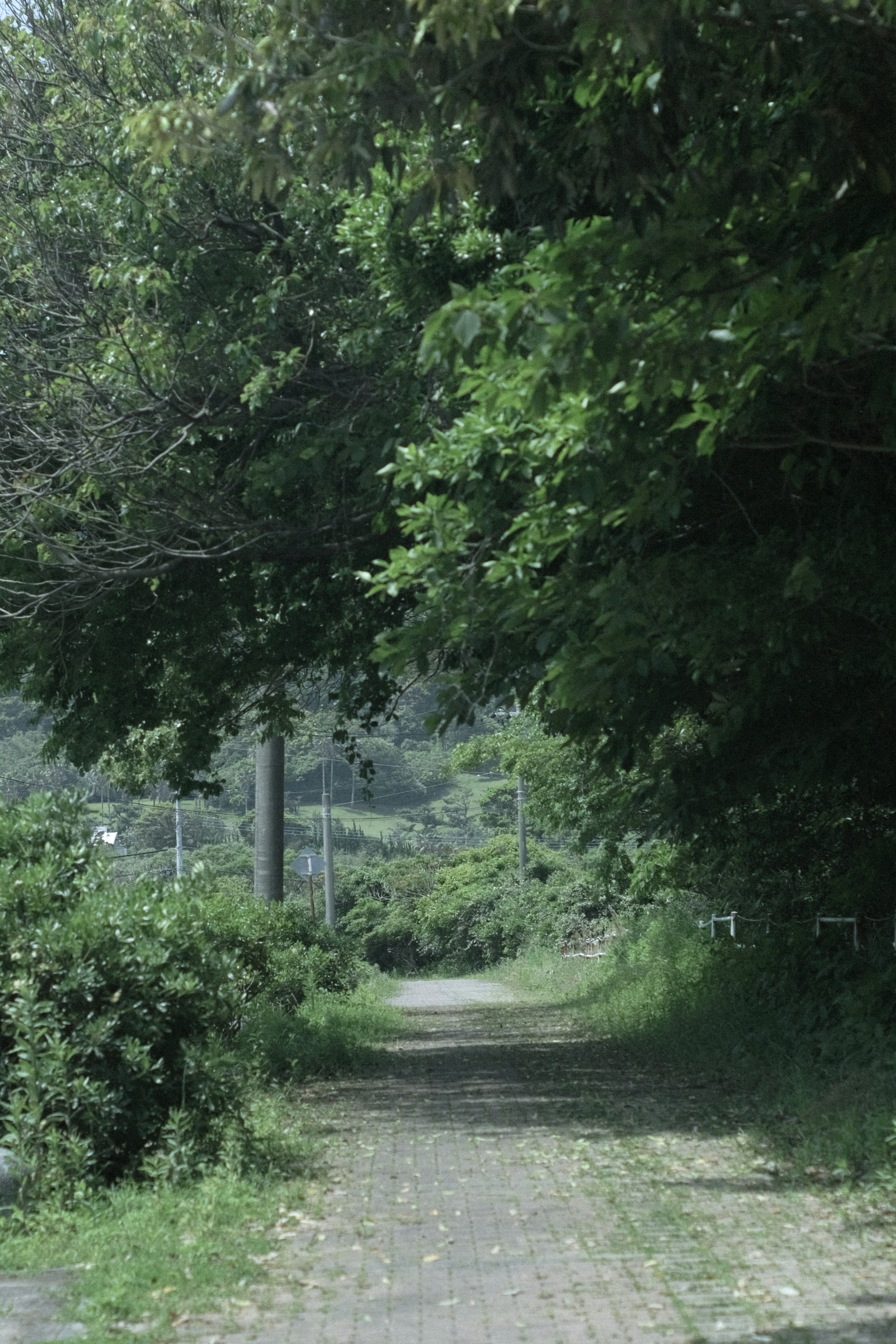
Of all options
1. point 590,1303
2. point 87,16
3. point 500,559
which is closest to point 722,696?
point 500,559

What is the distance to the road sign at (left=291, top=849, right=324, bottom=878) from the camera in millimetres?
41156

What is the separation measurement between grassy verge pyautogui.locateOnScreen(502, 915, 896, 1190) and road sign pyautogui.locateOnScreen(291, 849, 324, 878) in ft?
64.3

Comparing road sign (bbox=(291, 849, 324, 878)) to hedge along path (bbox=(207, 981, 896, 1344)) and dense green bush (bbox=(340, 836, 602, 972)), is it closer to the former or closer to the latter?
dense green bush (bbox=(340, 836, 602, 972))

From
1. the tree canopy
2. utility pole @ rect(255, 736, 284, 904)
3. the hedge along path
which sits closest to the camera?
the hedge along path

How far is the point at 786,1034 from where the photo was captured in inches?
521

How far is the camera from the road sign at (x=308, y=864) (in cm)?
4116

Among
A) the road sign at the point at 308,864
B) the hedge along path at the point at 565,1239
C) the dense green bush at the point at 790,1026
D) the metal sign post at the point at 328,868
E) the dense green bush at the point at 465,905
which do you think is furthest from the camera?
the metal sign post at the point at 328,868

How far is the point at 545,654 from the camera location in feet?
29.3

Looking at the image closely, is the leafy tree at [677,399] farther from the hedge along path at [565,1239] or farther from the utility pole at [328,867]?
the utility pole at [328,867]

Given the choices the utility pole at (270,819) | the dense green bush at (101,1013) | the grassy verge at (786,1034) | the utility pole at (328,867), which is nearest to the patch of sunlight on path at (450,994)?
the utility pole at (270,819)

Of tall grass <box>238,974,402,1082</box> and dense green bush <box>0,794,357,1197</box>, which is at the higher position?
dense green bush <box>0,794,357,1197</box>

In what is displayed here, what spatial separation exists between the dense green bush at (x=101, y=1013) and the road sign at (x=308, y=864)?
31.8m

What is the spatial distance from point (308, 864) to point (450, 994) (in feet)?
24.5

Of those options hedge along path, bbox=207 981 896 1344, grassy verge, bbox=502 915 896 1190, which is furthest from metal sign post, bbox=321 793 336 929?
hedge along path, bbox=207 981 896 1344
